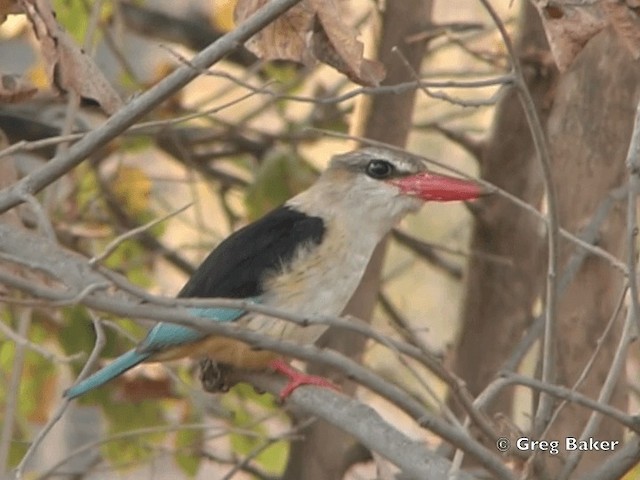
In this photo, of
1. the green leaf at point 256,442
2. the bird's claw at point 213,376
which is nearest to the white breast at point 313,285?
the bird's claw at point 213,376

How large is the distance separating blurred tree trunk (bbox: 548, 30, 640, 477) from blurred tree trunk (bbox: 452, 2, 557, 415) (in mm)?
317

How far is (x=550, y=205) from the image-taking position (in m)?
2.03

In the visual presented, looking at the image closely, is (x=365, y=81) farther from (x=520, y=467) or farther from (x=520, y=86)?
(x=520, y=467)

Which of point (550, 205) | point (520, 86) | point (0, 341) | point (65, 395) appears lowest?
point (0, 341)

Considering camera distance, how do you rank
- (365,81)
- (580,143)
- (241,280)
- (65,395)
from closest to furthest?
(365,81) < (65,395) < (241,280) < (580,143)

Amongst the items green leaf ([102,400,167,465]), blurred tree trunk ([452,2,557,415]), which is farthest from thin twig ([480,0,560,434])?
green leaf ([102,400,167,465])

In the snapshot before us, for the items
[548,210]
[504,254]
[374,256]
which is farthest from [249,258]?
[548,210]

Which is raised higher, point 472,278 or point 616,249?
point 616,249

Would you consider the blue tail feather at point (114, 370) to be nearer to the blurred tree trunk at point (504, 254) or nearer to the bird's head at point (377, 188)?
the bird's head at point (377, 188)

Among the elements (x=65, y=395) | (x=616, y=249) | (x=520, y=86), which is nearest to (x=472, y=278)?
(x=616, y=249)

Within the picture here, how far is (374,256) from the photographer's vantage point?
3.74m

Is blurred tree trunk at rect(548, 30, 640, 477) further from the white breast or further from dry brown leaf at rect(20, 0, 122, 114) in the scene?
dry brown leaf at rect(20, 0, 122, 114)

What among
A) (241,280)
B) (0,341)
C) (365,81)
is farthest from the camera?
(0,341)

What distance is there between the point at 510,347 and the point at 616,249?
0.53 m
